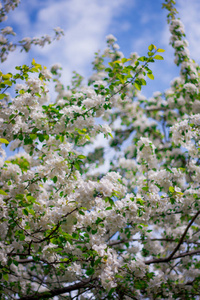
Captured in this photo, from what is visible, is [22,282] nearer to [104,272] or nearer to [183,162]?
[104,272]

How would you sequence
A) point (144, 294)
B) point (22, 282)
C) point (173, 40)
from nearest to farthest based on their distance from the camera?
1. point (144, 294)
2. point (22, 282)
3. point (173, 40)

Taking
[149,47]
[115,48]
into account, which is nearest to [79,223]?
[149,47]

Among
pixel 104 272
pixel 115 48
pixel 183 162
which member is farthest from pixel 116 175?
pixel 115 48

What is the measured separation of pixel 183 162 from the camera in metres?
8.51

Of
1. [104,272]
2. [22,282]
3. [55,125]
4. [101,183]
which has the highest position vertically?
[55,125]

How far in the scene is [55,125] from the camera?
12.7 feet

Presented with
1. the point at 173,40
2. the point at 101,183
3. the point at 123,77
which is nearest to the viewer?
the point at 101,183

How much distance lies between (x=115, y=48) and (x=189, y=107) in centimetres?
354

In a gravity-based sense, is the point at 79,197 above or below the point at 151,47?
below

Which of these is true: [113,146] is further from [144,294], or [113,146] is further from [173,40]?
[144,294]

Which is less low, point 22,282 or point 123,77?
point 123,77

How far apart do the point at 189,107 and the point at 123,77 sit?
16.2 ft

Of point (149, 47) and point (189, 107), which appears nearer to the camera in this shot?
point (149, 47)

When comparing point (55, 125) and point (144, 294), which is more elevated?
point (55, 125)
